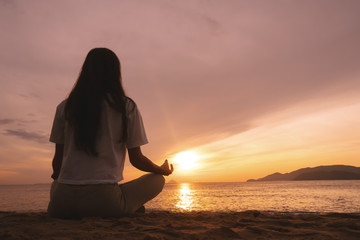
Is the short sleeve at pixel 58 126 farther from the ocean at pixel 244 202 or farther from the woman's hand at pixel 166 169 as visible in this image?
the ocean at pixel 244 202

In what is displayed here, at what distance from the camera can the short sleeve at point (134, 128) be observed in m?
2.71

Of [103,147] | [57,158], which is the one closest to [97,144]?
[103,147]

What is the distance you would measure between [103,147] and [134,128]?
0.43 m

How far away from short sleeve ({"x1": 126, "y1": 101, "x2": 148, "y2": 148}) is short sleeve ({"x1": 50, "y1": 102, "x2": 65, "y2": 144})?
86 centimetres

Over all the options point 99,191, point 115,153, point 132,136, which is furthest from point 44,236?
point 132,136

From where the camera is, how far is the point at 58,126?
2773mm

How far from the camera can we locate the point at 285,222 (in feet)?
9.89

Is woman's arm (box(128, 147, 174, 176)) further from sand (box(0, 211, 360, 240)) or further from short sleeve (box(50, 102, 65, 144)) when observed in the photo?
short sleeve (box(50, 102, 65, 144))

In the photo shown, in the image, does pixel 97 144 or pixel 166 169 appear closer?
pixel 97 144

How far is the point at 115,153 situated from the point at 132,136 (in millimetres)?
293

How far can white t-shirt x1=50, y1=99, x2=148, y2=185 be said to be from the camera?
8.21 feet

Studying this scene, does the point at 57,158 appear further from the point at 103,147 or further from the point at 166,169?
the point at 166,169

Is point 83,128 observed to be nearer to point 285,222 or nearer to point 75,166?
point 75,166

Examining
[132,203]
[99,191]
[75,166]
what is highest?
[75,166]
